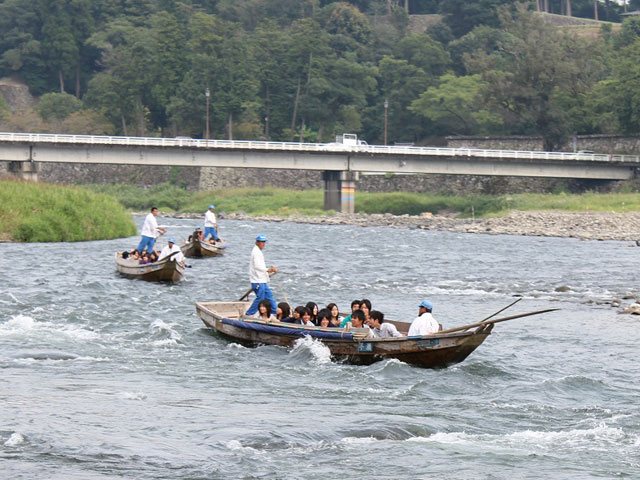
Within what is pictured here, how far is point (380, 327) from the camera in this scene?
88.4ft

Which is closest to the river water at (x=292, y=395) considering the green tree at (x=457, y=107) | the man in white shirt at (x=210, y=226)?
the man in white shirt at (x=210, y=226)

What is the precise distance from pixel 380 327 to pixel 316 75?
332 ft

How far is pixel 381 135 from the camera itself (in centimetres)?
13625

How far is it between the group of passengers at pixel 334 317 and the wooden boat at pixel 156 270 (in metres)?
11.5

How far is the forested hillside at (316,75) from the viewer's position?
375 ft

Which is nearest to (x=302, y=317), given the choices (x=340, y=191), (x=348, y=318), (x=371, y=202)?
(x=348, y=318)

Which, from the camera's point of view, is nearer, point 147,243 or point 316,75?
point 147,243

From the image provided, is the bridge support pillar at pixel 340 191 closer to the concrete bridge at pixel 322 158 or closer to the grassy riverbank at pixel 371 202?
the concrete bridge at pixel 322 158

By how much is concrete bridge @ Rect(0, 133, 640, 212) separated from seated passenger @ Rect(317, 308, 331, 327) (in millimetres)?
68675

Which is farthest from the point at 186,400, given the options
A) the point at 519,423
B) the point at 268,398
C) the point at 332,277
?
the point at 332,277

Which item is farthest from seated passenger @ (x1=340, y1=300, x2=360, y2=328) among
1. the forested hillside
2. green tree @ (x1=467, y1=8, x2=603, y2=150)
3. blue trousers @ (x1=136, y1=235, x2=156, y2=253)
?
green tree @ (x1=467, y1=8, x2=603, y2=150)

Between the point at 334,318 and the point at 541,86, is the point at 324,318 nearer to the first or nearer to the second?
the point at 334,318

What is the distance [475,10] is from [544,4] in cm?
3713

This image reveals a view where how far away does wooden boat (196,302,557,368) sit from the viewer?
992 inches
